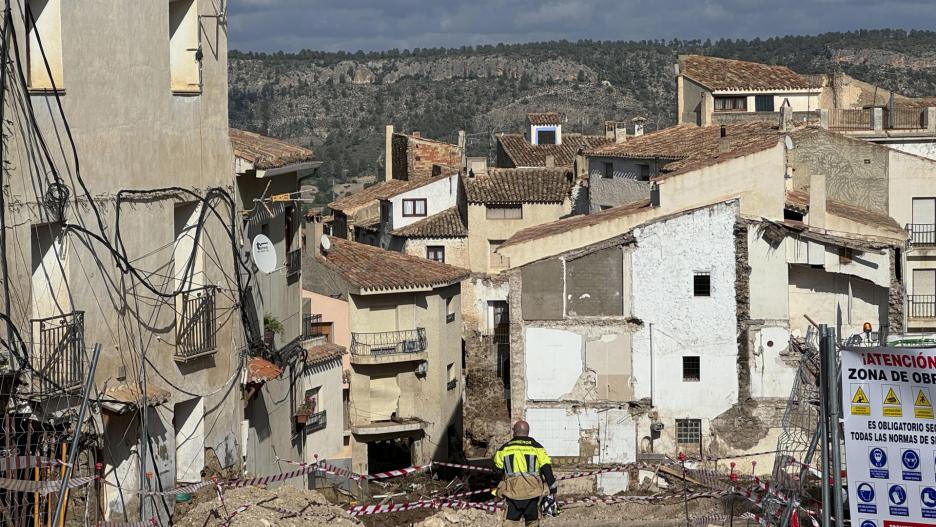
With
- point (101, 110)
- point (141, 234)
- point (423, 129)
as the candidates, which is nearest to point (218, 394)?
point (141, 234)

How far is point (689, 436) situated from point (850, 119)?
22746mm

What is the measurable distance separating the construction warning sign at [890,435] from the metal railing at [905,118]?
38.4m

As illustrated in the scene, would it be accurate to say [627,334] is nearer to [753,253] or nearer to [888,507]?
[753,253]

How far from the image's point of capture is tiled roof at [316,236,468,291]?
42438 millimetres

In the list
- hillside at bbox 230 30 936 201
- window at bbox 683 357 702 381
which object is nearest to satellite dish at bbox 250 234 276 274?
window at bbox 683 357 702 381

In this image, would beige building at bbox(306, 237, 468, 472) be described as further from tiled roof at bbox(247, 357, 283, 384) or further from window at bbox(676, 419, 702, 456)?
tiled roof at bbox(247, 357, 283, 384)

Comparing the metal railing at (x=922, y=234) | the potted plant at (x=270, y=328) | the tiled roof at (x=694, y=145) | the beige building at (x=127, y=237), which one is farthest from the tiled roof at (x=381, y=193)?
the beige building at (x=127, y=237)

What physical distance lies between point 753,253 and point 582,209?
23.6 metres

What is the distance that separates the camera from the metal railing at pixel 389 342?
43250 millimetres

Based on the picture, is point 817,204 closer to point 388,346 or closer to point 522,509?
point 388,346

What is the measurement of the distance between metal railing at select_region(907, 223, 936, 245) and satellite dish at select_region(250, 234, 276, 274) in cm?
2461

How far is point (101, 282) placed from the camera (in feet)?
62.5

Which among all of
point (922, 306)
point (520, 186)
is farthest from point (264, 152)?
point (520, 186)

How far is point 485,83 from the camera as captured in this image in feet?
568
